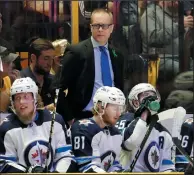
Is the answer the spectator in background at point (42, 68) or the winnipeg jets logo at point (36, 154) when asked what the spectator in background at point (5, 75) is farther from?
the winnipeg jets logo at point (36, 154)

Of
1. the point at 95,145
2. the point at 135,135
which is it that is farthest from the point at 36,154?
the point at 135,135

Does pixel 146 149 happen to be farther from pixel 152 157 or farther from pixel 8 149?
pixel 8 149

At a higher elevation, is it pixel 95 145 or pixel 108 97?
pixel 108 97

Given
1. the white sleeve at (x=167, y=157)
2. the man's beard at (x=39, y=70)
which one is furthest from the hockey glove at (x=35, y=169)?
the man's beard at (x=39, y=70)

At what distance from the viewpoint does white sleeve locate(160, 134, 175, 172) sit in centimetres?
833

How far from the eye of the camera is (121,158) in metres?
8.28

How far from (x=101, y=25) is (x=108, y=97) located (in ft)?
2.48

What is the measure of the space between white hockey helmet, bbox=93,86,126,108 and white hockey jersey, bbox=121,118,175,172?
210 millimetres

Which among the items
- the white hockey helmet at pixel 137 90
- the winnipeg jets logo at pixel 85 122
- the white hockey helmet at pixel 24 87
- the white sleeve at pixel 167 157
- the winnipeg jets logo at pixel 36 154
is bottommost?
the white sleeve at pixel 167 157

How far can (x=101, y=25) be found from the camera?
344 inches

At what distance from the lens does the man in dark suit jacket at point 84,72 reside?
8.68m

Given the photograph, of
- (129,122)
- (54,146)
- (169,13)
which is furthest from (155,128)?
(169,13)

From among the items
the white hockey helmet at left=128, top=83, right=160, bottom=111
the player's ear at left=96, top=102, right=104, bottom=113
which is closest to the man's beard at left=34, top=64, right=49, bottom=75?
the white hockey helmet at left=128, top=83, right=160, bottom=111

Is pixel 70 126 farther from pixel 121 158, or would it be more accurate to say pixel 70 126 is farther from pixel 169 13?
pixel 169 13
